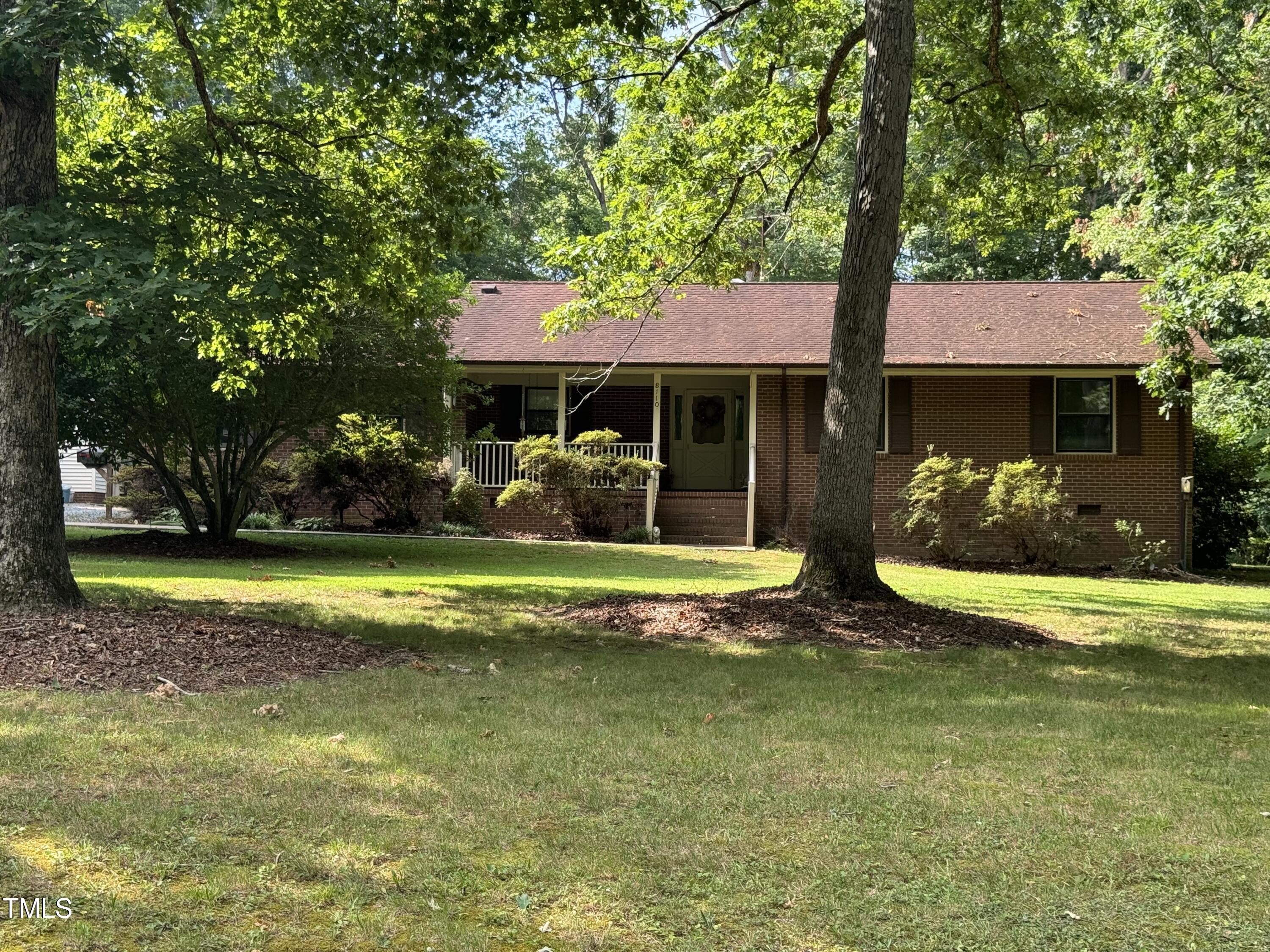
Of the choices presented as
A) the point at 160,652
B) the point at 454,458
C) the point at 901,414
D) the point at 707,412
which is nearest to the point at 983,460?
the point at 901,414

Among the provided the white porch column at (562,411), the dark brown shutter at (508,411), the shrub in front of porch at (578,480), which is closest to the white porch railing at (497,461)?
the white porch column at (562,411)

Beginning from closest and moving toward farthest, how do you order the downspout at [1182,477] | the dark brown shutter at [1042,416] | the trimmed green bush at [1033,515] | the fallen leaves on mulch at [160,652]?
the fallen leaves on mulch at [160,652] → the trimmed green bush at [1033,515] → the downspout at [1182,477] → the dark brown shutter at [1042,416]

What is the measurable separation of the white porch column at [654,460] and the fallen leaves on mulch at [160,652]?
12.0m

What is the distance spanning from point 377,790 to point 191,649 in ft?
10.6

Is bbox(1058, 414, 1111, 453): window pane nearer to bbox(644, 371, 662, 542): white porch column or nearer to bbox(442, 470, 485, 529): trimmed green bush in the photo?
bbox(644, 371, 662, 542): white porch column

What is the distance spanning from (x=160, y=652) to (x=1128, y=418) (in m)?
17.7

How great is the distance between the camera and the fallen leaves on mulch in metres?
6.23

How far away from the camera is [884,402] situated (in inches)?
798

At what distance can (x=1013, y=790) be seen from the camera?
15.0ft

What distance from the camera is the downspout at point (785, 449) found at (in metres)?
20.5

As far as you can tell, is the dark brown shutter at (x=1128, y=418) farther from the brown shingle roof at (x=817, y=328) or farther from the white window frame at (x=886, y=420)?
the white window frame at (x=886, y=420)

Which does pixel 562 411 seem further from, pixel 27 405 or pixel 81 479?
pixel 81 479

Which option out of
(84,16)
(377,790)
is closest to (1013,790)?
(377,790)

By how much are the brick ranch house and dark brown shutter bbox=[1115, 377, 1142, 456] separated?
0.02 meters
